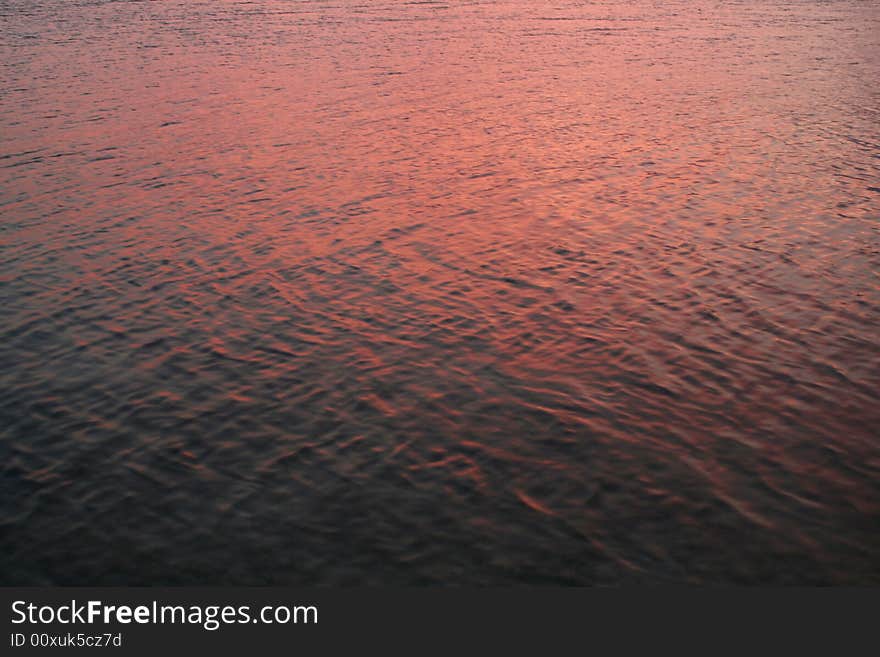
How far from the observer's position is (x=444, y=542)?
17.2m

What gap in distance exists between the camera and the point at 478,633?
15.4 metres

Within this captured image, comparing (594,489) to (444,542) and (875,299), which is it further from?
(875,299)

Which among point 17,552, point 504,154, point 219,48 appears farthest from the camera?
point 219,48

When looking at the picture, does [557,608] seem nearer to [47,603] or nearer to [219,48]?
[47,603]

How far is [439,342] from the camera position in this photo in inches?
987

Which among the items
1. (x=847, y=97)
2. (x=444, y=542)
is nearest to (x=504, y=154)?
(x=847, y=97)

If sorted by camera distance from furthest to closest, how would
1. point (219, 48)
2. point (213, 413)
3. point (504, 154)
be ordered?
point (219, 48) < point (504, 154) < point (213, 413)

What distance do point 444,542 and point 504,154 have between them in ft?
103

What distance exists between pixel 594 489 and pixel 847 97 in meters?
49.2

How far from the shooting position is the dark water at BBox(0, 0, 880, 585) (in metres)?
17.3

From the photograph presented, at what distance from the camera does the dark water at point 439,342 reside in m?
17.3

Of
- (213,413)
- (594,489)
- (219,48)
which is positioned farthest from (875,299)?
(219,48)

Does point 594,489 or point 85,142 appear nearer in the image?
point 594,489

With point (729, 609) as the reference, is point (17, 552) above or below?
above
